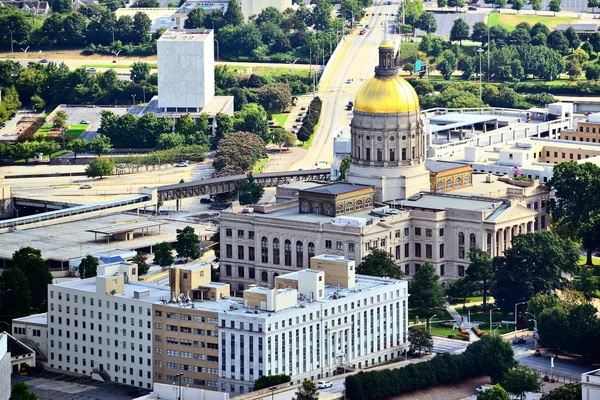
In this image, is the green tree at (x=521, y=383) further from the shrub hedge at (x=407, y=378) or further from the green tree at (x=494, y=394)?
the shrub hedge at (x=407, y=378)

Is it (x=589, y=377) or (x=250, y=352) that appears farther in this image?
(x=250, y=352)

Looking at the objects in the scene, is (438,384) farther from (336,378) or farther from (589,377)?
(589,377)

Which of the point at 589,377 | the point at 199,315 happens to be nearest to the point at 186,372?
the point at 199,315

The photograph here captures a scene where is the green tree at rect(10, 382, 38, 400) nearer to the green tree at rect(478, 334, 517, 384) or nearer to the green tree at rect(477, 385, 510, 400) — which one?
the green tree at rect(477, 385, 510, 400)

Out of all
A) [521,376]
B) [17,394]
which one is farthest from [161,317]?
[521,376]

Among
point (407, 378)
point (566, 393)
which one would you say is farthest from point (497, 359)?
point (566, 393)

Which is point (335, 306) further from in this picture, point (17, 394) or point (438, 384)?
point (17, 394)

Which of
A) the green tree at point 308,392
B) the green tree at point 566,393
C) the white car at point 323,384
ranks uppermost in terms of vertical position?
the green tree at point 566,393

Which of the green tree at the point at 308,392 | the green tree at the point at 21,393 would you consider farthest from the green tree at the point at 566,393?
the green tree at the point at 21,393
